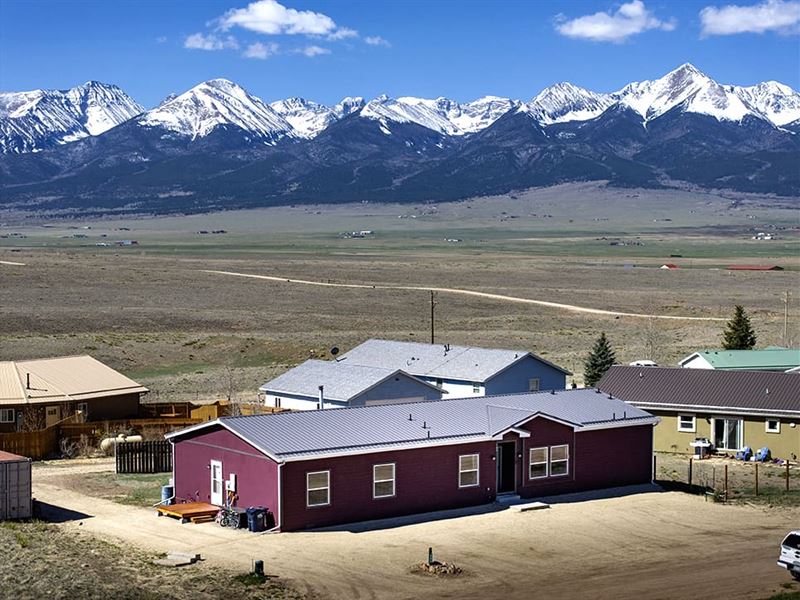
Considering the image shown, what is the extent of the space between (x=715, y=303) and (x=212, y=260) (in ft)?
282

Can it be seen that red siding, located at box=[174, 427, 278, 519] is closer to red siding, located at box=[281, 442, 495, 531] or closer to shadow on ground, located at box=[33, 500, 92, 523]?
red siding, located at box=[281, 442, 495, 531]

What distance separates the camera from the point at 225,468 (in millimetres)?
35281

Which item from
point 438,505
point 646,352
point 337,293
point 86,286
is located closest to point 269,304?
point 337,293

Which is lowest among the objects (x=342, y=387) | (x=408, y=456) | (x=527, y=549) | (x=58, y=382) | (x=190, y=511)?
(x=527, y=549)

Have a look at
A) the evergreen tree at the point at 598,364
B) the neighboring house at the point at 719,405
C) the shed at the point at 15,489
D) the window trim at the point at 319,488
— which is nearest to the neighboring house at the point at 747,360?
the evergreen tree at the point at 598,364

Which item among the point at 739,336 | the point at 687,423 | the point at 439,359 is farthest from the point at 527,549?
the point at 739,336

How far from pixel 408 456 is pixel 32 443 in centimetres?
1575

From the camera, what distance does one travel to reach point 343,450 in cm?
3438

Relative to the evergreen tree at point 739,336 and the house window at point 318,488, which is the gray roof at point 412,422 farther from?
the evergreen tree at point 739,336

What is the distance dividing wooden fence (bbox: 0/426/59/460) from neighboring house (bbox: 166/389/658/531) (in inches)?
387

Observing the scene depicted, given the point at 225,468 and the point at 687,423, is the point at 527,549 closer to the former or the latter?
the point at 225,468

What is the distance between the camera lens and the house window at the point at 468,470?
36.8 m

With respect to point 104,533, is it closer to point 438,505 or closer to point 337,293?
point 438,505

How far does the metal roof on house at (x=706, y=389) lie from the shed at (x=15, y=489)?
22.5 meters
